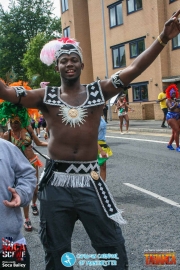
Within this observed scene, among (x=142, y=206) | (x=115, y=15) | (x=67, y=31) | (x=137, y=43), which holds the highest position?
(x=67, y=31)

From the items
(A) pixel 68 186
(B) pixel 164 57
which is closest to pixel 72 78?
(A) pixel 68 186

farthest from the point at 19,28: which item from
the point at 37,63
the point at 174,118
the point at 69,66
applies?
the point at 69,66

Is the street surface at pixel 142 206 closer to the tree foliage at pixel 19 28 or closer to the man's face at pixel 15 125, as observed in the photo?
the man's face at pixel 15 125

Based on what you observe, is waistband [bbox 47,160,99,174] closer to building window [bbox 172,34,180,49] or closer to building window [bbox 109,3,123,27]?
building window [bbox 172,34,180,49]

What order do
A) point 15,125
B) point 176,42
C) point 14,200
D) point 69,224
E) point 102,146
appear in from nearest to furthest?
1. point 14,200
2. point 69,224
3. point 15,125
4. point 102,146
5. point 176,42

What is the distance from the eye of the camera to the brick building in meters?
23.9

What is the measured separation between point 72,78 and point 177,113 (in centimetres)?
887

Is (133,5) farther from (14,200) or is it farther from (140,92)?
(14,200)

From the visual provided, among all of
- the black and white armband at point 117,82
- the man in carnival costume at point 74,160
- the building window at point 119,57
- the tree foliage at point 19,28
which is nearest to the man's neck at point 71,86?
the man in carnival costume at point 74,160

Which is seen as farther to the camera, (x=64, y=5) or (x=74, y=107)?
(x=64, y=5)

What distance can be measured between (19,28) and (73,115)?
182ft

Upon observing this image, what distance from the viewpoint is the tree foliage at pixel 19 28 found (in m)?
54.7

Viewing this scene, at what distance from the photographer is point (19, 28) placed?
183 ft

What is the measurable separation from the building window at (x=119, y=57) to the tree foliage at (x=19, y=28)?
27.4m
